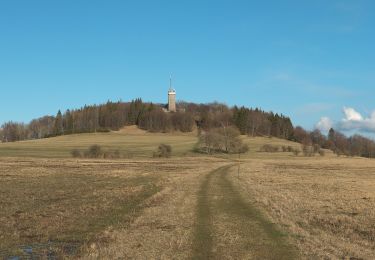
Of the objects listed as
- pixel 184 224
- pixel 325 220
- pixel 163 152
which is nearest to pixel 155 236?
pixel 184 224

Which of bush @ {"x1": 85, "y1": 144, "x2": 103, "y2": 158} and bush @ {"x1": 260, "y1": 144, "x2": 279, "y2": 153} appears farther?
bush @ {"x1": 260, "y1": 144, "x2": 279, "y2": 153}

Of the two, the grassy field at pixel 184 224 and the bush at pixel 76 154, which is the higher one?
the bush at pixel 76 154

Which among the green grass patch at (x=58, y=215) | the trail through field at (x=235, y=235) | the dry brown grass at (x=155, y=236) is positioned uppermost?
the trail through field at (x=235, y=235)

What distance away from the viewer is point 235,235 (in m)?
17.1

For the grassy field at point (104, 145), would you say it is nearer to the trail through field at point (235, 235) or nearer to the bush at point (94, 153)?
the bush at point (94, 153)

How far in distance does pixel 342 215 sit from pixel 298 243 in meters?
7.75

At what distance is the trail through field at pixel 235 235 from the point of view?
14163 mm

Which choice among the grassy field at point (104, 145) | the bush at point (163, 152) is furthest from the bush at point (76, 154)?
the bush at point (163, 152)

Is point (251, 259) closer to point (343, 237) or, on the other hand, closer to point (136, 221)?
point (343, 237)

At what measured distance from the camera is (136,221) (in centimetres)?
2023

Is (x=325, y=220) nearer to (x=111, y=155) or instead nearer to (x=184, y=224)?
(x=184, y=224)

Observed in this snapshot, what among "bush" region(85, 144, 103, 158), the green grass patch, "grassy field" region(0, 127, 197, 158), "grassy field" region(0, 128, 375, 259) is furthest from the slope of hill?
"grassy field" region(0, 128, 375, 259)

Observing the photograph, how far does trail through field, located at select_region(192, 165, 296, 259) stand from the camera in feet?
46.5

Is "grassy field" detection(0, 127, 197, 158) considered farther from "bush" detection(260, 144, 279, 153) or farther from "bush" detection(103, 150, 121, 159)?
"bush" detection(260, 144, 279, 153)
